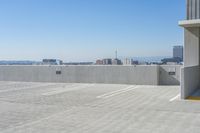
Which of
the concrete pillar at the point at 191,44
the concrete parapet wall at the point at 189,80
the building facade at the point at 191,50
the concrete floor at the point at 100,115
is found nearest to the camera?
the concrete floor at the point at 100,115

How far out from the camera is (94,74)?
724 inches

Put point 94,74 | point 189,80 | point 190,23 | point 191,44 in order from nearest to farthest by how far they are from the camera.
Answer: point 189,80 < point 190,23 < point 191,44 < point 94,74

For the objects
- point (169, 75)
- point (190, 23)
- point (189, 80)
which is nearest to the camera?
point (189, 80)

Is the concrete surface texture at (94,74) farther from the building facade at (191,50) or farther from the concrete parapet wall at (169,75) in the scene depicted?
the building facade at (191,50)

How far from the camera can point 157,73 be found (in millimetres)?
16766

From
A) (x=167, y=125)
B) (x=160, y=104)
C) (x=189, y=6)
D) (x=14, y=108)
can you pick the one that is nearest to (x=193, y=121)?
(x=167, y=125)

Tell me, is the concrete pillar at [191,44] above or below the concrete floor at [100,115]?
above

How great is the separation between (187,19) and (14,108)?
7808 mm

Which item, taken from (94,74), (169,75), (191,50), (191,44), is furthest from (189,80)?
(94,74)

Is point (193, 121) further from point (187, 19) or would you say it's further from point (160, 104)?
point (187, 19)

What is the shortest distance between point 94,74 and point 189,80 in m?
7.46

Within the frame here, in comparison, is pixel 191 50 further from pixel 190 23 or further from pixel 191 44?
pixel 190 23

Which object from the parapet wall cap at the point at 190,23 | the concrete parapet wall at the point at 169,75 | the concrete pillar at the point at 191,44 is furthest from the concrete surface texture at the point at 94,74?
the parapet wall cap at the point at 190,23

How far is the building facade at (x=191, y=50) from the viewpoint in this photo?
38.2 feet
